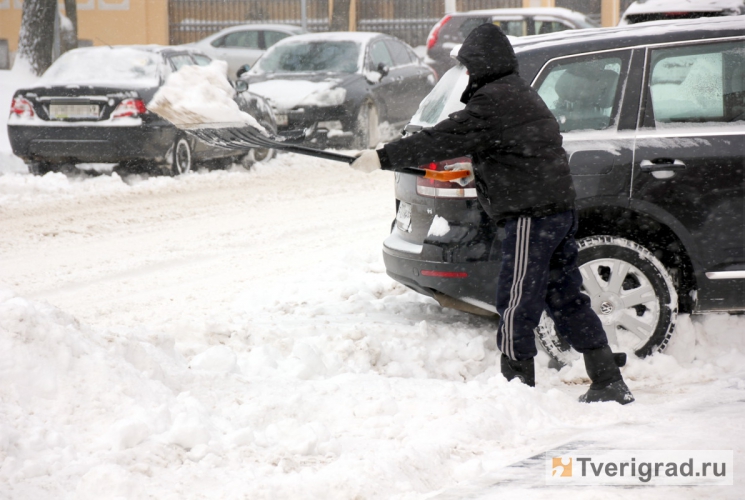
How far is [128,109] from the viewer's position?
11.0m

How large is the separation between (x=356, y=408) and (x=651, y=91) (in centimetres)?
241

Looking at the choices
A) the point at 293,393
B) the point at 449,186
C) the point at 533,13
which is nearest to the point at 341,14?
the point at 533,13

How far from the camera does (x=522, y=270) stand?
4434 millimetres

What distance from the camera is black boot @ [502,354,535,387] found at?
4.56m

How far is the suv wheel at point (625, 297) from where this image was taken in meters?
5.00

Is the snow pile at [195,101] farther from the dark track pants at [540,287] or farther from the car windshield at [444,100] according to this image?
the dark track pants at [540,287]

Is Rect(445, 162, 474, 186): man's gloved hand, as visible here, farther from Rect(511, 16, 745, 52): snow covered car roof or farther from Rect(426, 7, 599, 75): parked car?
Rect(426, 7, 599, 75): parked car

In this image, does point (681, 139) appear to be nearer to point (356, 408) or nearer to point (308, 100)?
point (356, 408)

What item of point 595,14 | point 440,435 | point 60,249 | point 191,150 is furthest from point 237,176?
point 595,14

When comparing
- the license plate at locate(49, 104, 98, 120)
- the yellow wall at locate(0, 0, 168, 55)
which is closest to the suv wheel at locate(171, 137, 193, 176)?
the license plate at locate(49, 104, 98, 120)

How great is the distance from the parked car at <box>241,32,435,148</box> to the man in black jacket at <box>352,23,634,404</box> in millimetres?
8162

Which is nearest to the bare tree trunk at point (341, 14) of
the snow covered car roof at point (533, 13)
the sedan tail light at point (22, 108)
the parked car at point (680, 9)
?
the snow covered car roof at point (533, 13)

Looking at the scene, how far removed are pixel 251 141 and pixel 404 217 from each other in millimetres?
996

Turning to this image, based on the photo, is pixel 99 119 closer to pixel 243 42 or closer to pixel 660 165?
pixel 660 165
